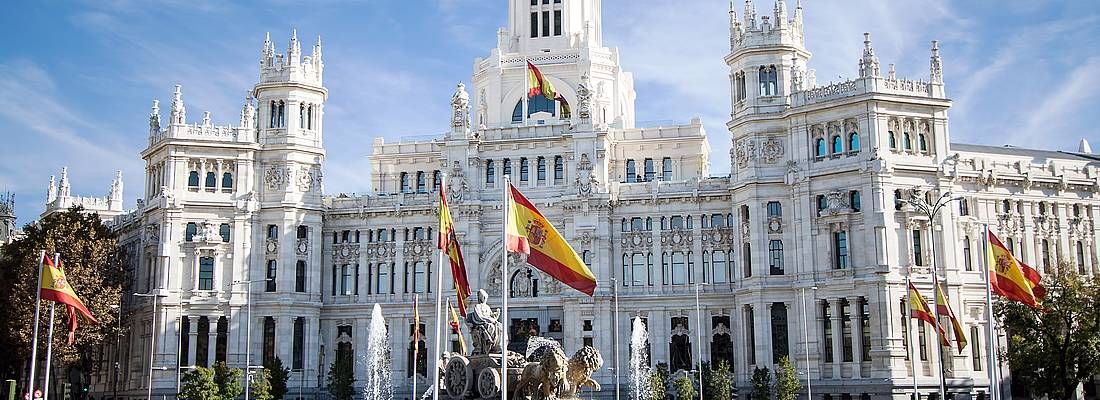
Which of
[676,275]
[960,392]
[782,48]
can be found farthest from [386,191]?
[960,392]

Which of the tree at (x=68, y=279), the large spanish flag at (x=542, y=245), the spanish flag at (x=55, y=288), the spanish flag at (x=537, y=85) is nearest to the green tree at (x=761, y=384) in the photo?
the spanish flag at (x=537, y=85)

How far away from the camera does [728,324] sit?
8856 centimetres

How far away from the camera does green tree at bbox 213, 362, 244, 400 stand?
82.1 m

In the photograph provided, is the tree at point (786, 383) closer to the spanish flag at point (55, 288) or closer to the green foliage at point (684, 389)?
the green foliage at point (684, 389)

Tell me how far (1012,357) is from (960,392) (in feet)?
23.4

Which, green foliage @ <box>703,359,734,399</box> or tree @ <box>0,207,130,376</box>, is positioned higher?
tree @ <box>0,207,130,376</box>

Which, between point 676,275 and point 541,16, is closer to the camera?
point 676,275

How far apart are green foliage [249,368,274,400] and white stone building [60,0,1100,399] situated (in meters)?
4.05

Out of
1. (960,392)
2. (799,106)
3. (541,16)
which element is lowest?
(960,392)

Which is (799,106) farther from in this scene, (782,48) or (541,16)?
(541,16)

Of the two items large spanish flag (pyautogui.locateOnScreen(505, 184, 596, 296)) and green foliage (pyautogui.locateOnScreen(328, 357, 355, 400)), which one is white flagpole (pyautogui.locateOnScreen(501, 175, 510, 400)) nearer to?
large spanish flag (pyautogui.locateOnScreen(505, 184, 596, 296))

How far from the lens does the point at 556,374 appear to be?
134ft

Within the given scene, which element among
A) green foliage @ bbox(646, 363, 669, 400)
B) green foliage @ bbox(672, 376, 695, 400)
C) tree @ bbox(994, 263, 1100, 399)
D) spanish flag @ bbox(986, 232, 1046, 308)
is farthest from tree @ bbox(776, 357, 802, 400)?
spanish flag @ bbox(986, 232, 1046, 308)

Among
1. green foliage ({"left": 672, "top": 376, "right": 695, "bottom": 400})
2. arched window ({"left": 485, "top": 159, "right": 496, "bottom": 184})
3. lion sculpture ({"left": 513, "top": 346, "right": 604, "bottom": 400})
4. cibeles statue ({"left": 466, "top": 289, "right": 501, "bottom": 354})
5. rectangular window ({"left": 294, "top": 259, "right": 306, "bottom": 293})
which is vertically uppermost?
arched window ({"left": 485, "top": 159, "right": 496, "bottom": 184})
